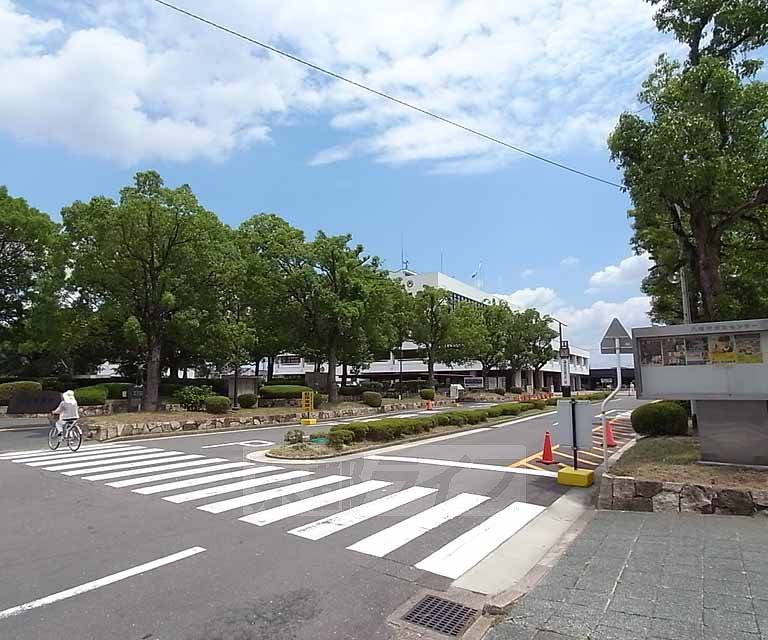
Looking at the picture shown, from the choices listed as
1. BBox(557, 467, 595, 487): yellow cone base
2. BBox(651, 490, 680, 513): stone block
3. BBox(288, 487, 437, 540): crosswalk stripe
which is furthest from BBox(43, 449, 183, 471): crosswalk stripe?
BBox(651, 490, 680, 513): stone block

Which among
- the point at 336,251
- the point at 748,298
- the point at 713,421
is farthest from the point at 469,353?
the point at 713,421

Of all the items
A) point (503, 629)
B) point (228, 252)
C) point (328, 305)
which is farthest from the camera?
point (328, 305)

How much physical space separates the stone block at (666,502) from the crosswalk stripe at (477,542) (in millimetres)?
1589

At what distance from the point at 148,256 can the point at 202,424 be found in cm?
793

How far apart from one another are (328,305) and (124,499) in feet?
75.4

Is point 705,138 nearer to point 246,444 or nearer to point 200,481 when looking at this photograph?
point 200,481

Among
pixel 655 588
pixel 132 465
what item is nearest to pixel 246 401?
pixel 132 465

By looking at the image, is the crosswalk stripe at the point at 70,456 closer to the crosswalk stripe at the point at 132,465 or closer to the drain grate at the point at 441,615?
the crosswalk stripe at the point at 132,465

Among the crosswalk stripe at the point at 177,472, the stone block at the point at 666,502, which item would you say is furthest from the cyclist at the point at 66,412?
the stone block at the point at 666,502

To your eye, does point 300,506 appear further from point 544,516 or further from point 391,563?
point 544,516

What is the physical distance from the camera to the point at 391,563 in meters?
5.61

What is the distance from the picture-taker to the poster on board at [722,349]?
8.97 meters

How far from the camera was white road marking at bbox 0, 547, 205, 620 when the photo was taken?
4383 mm

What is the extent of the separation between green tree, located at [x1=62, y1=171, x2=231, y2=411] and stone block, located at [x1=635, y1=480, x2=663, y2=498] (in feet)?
65.0
